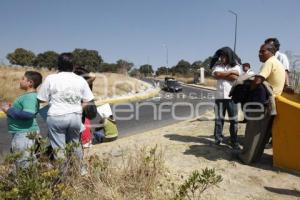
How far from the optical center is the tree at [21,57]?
85.3 meters

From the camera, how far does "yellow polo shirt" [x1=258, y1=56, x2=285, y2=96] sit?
17.8 feet

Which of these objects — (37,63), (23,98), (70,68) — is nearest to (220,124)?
(70,68)

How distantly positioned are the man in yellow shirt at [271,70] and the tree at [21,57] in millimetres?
83981

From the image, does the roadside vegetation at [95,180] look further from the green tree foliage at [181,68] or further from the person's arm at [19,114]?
the green tree foliage at [181,68]

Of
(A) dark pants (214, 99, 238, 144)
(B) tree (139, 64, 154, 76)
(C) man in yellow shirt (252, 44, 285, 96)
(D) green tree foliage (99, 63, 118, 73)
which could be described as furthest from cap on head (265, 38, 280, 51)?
(B) tree (139, 64, 154, 76)

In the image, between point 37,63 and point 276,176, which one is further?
point 37,63

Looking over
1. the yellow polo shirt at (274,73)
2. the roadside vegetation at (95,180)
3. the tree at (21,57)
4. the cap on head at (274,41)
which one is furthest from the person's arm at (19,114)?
the tree at (21,57)

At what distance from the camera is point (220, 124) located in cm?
656

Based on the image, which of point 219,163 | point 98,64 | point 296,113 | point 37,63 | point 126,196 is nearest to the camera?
point 126,196

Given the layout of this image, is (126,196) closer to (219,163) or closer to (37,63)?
(219,163)

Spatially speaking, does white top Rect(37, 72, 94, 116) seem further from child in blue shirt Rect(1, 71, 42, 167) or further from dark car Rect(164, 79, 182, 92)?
dark car Rect(164, 79, 182, 92)

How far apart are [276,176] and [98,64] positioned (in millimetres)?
95246

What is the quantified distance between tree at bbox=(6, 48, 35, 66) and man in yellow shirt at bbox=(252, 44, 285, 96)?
8398 cm

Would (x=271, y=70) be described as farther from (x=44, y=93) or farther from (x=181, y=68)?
(x=181, y=68)
